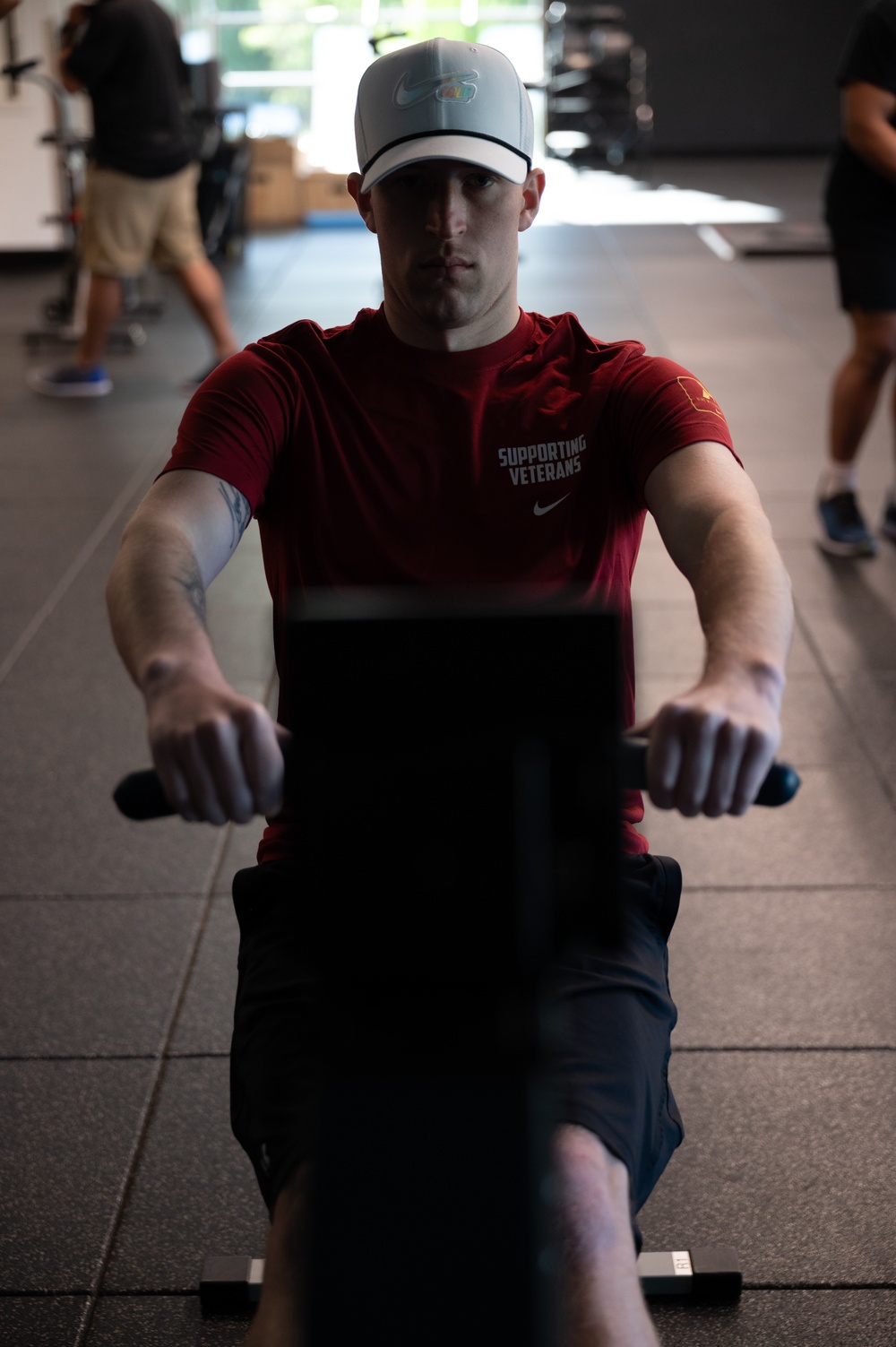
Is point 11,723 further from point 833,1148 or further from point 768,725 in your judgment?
point 768,725

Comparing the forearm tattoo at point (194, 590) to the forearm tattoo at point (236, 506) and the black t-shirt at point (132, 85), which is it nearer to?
the forearm tattoo at point (236, 506)

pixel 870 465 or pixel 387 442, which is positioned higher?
pixel 387 442

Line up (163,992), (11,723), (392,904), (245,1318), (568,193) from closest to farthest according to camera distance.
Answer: (392,904)
(245,1318)
(163,992)
(11,723)
(568,193)

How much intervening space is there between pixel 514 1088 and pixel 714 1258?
0.79 m

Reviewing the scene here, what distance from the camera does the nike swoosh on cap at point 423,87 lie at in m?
1.29

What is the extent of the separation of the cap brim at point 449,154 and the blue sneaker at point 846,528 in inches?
102

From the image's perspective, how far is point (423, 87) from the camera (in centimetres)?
129

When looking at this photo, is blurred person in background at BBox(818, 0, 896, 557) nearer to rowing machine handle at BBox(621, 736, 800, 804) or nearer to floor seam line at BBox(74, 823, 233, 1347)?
floor seam line at BBox(74, 823, 233, 1347)

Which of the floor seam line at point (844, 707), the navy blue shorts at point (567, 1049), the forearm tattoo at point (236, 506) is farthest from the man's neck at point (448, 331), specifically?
the floor seam line at point (844, 707)

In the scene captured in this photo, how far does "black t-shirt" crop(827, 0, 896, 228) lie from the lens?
126 inches

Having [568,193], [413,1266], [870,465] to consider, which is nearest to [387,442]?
[413,1266]

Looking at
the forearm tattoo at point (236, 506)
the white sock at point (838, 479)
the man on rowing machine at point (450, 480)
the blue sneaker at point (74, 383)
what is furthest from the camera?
the blue sneaker at point (74, 383)

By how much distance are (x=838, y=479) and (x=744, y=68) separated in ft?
38.1

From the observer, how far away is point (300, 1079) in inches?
41.2
